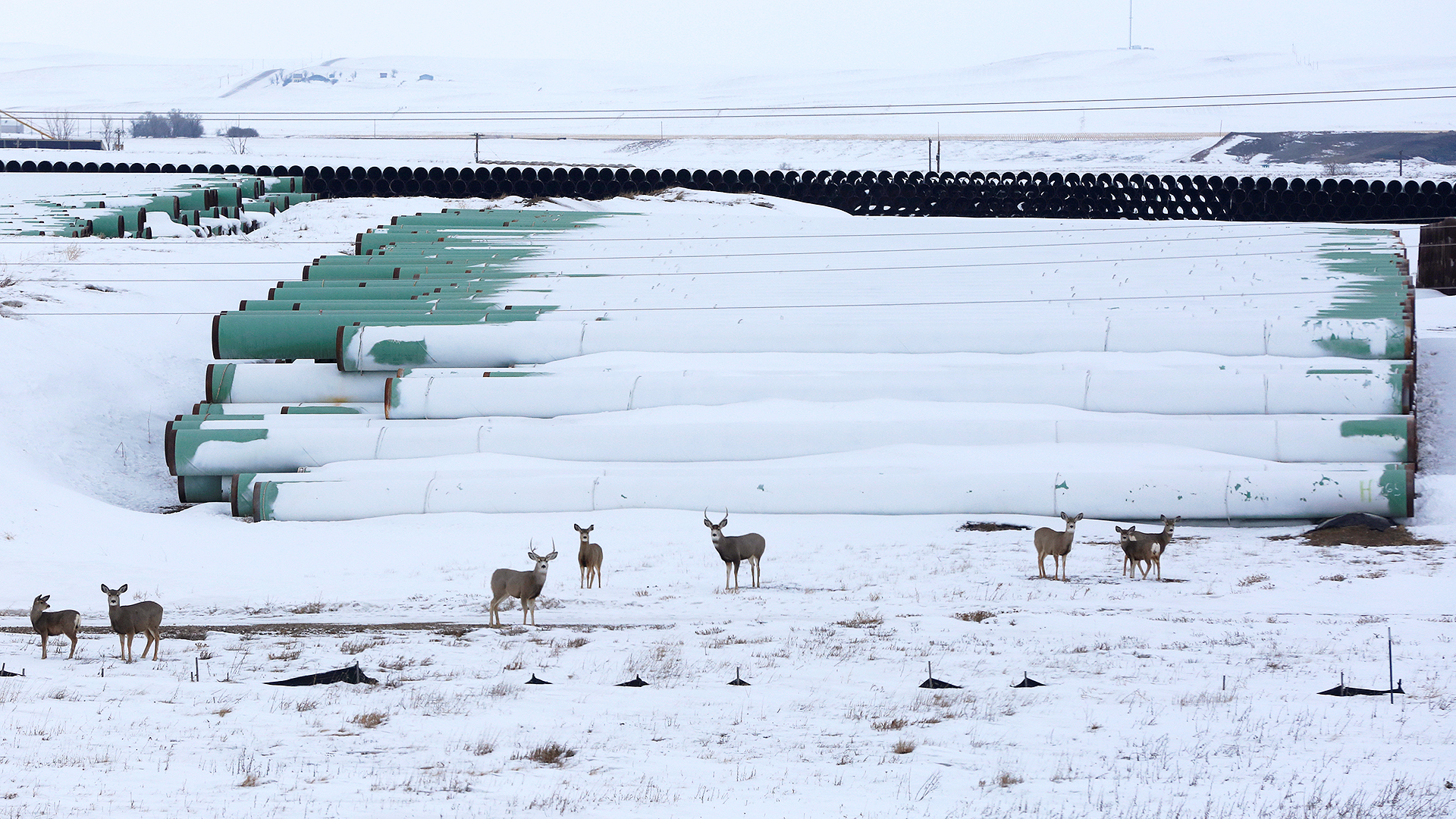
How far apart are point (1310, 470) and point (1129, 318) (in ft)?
16.4

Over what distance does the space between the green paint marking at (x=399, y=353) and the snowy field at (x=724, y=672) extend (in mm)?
4002

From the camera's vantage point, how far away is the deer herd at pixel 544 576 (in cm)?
1121

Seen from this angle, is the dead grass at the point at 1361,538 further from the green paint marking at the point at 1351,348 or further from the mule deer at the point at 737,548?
the mule deer at the point at 737,548

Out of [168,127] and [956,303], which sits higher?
[168,127]

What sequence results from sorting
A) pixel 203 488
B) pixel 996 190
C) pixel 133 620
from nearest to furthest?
pixel 133 620
pixel 203 488
pixel 996 190

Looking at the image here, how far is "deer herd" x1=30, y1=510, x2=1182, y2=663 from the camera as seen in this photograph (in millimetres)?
11211

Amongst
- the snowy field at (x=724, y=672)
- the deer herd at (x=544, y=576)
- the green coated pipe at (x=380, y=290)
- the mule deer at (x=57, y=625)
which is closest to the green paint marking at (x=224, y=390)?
the snowy field at (x=724, y=672)

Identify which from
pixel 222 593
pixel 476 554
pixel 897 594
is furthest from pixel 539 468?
pixel 897 594

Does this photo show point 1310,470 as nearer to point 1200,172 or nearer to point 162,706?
point 162,706

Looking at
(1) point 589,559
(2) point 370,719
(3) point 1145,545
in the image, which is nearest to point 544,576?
(1) point 589,559

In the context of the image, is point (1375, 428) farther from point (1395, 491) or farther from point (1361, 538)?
point (1361, 538)

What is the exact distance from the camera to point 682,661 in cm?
1123

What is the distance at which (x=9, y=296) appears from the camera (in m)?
27.5

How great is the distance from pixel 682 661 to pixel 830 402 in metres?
11.1
